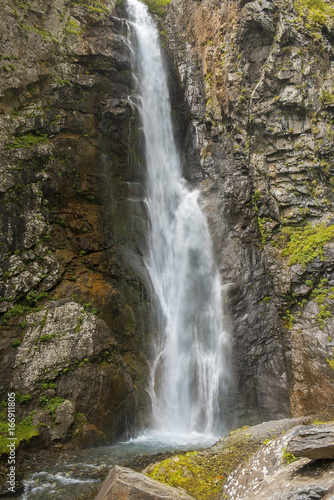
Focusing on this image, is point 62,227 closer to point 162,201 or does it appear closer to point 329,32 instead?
point 162,201

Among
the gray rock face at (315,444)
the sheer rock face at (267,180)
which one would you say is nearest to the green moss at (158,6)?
the sheer rock face at (267,180)

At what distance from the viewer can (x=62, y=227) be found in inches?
505

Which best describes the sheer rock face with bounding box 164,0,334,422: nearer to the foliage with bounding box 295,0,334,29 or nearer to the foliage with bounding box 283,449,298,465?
the foliage with bounding box 295,0,334,29

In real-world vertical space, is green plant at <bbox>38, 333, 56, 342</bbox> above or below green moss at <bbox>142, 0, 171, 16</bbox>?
below

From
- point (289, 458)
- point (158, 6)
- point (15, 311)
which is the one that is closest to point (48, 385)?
point (15, 311)

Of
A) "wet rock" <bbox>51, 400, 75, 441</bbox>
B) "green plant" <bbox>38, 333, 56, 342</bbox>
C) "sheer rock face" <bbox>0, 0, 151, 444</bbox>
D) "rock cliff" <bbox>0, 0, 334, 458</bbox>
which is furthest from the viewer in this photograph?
"rock cliff" <bbox>0, 0, 334, 458</bbox>

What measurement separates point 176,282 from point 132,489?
10.9 m

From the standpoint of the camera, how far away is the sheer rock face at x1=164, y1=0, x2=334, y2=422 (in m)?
12.2

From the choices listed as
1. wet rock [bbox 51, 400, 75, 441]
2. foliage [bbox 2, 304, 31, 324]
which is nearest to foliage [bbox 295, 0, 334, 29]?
foliage [bbox 2, 304, 31, 324]

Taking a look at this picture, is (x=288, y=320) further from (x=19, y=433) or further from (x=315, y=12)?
(x=315, y=12)

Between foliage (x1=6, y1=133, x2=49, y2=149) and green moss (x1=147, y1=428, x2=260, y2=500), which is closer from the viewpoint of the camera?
green moss (x1=147, y1=428, x2=260, y2=500)

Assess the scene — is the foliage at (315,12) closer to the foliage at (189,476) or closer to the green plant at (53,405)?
the foliage at (189,476)

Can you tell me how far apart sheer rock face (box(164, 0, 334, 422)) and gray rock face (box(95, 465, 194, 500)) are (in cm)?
818

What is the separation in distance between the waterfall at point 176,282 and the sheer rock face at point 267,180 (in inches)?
26.7
